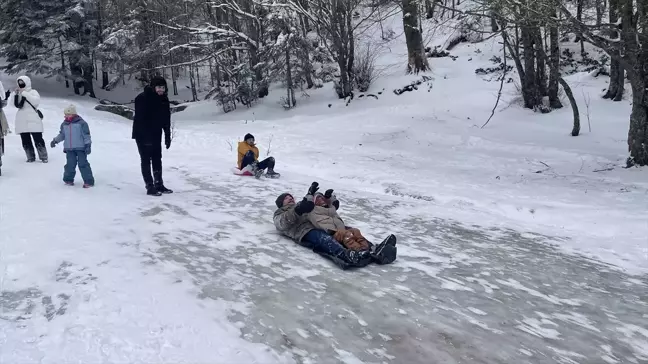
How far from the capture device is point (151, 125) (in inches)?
318

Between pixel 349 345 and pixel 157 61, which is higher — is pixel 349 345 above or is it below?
below

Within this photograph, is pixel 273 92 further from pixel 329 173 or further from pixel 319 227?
pixel 319 227

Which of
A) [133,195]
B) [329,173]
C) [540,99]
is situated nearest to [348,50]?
[540,99]

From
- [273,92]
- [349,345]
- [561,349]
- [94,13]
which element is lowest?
Result: [561,349]

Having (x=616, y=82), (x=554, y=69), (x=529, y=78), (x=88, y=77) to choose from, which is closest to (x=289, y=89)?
(x=529, y=78)

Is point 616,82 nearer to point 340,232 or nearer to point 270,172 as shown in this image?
point 270,172

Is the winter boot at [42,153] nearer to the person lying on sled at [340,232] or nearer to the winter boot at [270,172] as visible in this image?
the winter boot at [270,172]

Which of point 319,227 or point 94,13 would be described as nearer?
point 319,227

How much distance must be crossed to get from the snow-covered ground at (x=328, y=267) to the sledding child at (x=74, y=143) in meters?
0.31

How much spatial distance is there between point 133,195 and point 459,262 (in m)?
5.16

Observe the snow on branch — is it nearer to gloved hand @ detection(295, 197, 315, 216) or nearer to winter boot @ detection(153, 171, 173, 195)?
winter boot @ detection(153, 171, 173, 195)

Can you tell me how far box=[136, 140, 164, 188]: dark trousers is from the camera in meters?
8.10

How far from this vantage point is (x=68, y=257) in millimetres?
5043

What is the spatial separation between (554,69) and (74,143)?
14.2 metres
